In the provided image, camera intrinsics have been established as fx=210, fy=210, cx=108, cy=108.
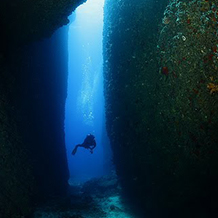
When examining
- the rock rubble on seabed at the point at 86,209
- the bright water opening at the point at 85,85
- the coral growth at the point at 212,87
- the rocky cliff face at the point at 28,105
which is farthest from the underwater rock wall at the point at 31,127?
the bright water opening at the point at 85,85

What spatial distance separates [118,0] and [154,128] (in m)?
4.20

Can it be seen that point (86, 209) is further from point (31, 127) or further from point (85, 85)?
point (85, 85)

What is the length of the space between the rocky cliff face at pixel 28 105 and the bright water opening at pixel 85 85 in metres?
34.4

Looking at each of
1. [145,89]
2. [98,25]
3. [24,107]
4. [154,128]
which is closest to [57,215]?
[24,107]

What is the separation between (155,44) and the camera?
13.0 ft

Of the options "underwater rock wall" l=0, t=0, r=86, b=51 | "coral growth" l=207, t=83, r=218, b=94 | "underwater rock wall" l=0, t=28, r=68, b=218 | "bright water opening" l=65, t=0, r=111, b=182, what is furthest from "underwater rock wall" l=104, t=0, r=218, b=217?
"bright water opening" l=65, t=0, r=111, b=182

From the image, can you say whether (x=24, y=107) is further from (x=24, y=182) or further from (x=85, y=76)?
(x=85, y=76)

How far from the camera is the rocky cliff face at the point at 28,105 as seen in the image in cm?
418

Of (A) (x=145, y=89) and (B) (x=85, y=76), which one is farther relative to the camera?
(B) (x=85, y=76)

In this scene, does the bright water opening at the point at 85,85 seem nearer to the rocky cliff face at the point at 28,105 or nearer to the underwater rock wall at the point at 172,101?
the rocky cliff face at the point at 28,105

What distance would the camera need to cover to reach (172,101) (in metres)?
3.71

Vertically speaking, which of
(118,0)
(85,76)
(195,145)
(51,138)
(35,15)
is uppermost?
(85,76)

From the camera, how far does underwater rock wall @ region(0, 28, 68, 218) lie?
14.5 feet

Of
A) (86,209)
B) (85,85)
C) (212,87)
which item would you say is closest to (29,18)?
(212,87)
